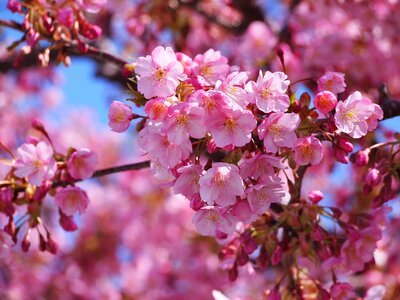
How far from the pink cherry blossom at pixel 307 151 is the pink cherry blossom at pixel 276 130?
4 cm

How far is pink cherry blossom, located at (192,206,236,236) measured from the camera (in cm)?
173

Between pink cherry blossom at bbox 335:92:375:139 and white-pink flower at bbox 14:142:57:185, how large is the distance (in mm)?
893

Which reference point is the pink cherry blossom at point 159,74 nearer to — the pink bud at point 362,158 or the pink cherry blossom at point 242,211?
the pink cherry blossom at point 242,211

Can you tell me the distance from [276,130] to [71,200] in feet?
2.55

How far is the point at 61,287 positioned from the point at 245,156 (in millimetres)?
4081

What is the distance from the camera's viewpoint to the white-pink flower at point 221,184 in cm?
161

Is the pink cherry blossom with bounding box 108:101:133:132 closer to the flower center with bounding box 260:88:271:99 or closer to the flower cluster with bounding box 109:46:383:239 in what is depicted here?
the flower cluster with bounding box 109:46:383:239

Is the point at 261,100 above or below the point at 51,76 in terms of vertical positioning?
above

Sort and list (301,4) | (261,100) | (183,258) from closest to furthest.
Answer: (261,100)
(301,4)
(183,258)

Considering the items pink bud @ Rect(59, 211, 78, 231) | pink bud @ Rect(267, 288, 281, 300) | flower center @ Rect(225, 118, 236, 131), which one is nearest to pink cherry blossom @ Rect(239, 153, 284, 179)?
flower center @ Rect(225, 118, 236, 131)

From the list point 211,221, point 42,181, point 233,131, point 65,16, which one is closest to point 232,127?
point 233,131

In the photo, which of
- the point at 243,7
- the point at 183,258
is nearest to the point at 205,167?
the point at 243,7

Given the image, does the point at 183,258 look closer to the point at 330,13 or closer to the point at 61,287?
the point at 61,287

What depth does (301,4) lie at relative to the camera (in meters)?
4.80
